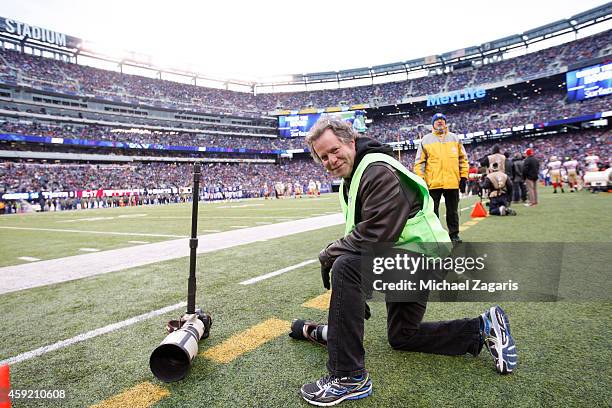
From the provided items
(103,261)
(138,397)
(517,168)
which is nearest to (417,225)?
(138,397)

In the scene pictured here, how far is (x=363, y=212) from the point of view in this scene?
1.83 meters

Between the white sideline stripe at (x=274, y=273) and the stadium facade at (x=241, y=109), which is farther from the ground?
the stadium facade at (x=241, y=109)

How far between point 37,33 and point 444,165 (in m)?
56.6

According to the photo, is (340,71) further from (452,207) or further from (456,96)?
(452,207)

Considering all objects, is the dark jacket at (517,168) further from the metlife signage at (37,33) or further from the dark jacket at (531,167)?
the metlife signage at (37,33)

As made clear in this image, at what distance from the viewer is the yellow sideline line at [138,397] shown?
5.48 ft

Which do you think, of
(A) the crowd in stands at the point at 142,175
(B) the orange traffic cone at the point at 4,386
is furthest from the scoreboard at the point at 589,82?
(B) the orange traffic cone at the point at 4,386

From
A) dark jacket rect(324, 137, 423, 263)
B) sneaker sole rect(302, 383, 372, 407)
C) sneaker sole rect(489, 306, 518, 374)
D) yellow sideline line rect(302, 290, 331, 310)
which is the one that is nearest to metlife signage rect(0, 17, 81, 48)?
yellow sideline line rect(302, 290, 331, 310)

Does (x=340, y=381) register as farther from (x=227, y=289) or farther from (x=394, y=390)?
(x=227, y=289)

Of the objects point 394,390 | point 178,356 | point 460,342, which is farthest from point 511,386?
point 178,356

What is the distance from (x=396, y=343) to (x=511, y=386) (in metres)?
0.63

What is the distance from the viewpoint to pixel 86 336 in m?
2.53

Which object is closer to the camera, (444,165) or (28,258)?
(444,165)

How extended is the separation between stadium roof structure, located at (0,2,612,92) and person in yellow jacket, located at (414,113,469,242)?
54757mm
